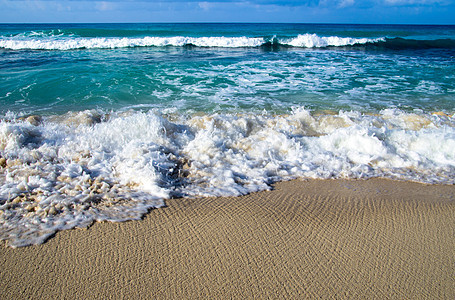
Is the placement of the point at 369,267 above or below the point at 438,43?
below

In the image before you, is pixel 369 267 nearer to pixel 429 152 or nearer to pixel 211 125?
pixel 429 152

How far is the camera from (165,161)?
3809 millimetres

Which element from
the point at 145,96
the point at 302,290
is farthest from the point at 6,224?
the point at 145,96

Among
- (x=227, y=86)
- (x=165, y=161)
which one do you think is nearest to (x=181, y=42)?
(x=227, y=86)

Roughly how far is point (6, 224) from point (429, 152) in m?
5.22

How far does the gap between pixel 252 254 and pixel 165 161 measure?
1918 millimetres

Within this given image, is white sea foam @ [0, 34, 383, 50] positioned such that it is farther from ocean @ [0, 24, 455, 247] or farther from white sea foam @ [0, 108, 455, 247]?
white sea foam @ [0, 108, 455, 247]

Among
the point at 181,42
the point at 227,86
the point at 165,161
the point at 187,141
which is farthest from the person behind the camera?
the point at 181,42

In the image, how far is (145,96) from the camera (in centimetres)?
796

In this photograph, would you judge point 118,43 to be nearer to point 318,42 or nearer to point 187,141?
point 318,42

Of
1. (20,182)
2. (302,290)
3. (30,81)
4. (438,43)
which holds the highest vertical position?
(438,43)

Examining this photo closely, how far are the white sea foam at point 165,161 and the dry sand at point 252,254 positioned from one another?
0.29 meters

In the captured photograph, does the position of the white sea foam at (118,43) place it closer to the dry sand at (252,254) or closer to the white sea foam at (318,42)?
the white sea foam at (318,42)

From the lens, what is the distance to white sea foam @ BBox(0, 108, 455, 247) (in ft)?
9.41
